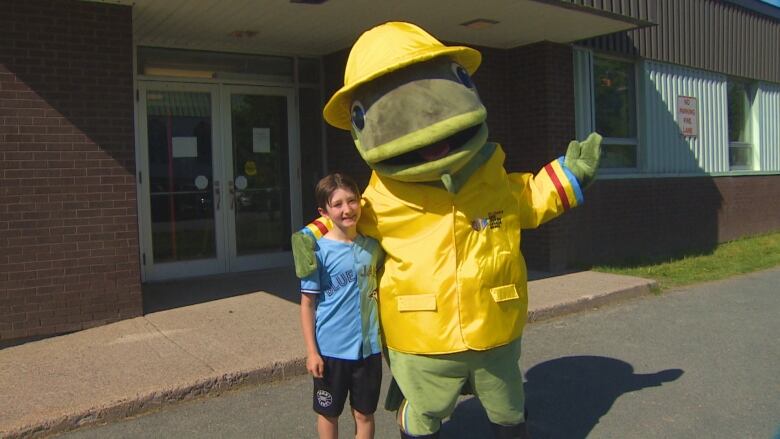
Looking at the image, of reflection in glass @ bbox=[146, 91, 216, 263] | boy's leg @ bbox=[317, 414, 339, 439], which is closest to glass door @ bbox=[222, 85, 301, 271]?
reflection in glass @ bbox=[146, 91, 216, 263]

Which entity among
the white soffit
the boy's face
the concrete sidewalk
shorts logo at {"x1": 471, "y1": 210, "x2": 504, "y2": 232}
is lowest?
the concrete sidewalk

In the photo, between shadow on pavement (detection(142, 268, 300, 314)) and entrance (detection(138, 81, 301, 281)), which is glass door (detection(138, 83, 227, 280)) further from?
shadow on pavement (detection(142, 268, 300, 314))

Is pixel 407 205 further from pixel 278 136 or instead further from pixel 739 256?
pixel 739 256

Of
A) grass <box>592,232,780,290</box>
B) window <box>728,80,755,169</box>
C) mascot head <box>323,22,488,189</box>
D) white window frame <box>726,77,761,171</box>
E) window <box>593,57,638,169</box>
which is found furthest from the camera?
white window frame <box>726,77,761,171</box>

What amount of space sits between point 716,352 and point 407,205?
3826 mm

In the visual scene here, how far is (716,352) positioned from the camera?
18.4 ft

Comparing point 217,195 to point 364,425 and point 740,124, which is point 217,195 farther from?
point 740,124

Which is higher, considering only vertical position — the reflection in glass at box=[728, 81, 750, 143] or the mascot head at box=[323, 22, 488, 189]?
the reflection in glass at box=[728, 81, 750, 143]

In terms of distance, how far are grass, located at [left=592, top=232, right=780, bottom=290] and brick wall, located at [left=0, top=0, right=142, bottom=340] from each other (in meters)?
6.09

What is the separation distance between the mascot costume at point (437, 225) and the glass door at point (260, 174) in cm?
580

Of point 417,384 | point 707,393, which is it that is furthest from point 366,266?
point 707,393

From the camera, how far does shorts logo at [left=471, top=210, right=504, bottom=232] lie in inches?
120

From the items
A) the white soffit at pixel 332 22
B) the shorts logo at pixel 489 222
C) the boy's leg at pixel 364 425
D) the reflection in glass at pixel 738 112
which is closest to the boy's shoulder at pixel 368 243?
the shorts logo at pixel 489 222

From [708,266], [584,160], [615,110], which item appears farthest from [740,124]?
[584,160]
